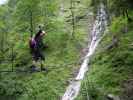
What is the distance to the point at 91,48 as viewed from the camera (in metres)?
17.7

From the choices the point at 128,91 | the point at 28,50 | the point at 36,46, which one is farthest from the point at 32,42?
the point at 128,91

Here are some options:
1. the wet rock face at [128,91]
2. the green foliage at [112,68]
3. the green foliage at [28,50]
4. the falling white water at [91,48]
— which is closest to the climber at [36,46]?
the green foliage at [28,50]

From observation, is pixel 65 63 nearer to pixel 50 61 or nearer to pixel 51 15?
pixel 50 61

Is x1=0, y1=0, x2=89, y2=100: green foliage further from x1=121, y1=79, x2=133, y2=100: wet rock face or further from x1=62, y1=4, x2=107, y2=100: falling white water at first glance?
x1=121, y1=79, x2=133, y2=100: wet rock face

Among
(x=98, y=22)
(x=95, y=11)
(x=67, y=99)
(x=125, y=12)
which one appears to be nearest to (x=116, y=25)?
(x=125, y=12)

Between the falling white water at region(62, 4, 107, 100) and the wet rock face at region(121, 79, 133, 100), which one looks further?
the falling white water at region(62, 4, 107, 100)

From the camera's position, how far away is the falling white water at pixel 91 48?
44.8 ft

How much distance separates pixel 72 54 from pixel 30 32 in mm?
2719

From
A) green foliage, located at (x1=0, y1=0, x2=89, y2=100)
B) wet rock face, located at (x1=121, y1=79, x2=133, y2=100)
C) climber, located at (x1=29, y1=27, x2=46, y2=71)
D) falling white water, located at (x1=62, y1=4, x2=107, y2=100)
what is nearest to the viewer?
wet rock face, located at (x1=121, y1=79, x2=133, y2=100)

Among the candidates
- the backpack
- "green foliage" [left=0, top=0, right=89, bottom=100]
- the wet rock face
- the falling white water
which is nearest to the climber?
the backpack

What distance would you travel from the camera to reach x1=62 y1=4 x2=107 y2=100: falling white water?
1366 cm

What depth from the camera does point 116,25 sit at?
15.2 metres

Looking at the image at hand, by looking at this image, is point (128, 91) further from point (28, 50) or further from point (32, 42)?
point (28, 50)

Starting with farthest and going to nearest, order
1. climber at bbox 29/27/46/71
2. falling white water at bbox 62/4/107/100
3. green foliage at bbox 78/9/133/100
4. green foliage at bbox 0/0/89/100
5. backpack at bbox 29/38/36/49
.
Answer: climber at bbox 29/27/46/71
backpack at bbox 29/38/36/49
green foliage at bbox 0/0/89/100
falling white water at bbox 62/4/107/100
green foliage at bbox 78/9/133/100
